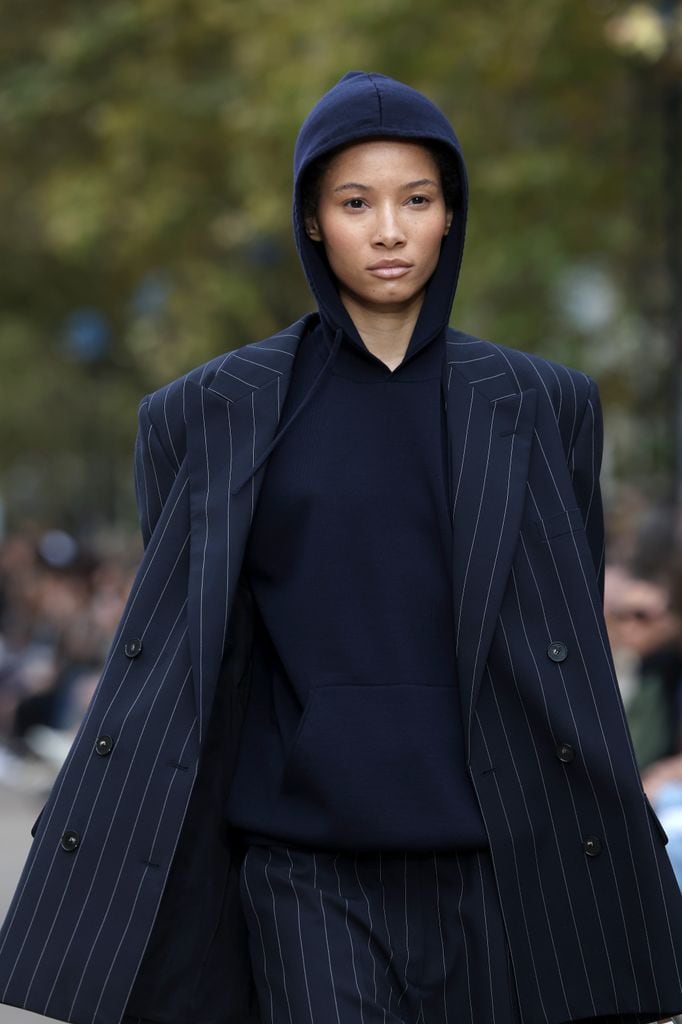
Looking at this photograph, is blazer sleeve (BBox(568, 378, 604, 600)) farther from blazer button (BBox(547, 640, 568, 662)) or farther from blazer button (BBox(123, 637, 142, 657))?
blazer button (BBox(123, 637, 142, 657))

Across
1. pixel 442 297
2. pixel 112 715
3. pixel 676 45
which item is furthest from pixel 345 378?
pixel 676 45

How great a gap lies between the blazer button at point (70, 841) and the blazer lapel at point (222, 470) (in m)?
0.27

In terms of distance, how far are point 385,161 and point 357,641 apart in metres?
0.83

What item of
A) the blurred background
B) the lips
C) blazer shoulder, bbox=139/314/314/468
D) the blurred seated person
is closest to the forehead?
the lips

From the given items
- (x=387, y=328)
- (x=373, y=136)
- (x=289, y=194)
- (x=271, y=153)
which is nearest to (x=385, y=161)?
(x=373, y=136)

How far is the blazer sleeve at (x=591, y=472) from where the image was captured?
3.96 metres

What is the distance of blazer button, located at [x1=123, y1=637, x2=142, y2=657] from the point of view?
3762 millimetres

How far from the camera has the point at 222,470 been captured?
12.6 feet

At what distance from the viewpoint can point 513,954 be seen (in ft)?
12.0

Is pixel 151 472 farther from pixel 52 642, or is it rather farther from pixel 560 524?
pixel 52 642

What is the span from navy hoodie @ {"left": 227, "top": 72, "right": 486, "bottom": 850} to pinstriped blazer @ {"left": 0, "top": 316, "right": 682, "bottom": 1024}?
0.20ft

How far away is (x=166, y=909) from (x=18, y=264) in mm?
24809

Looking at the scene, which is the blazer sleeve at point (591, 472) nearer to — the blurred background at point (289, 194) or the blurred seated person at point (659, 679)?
the blurred background at point (289, 194)

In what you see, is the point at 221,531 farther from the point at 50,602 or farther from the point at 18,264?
the point at 18,264
